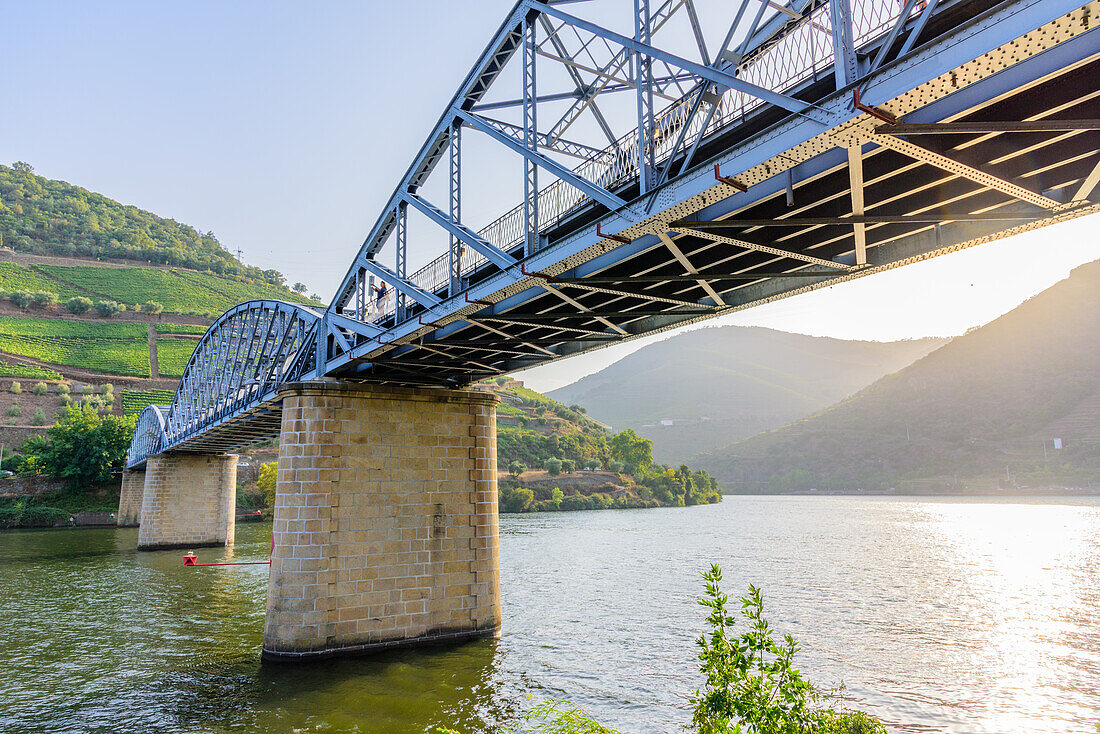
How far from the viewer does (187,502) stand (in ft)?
161

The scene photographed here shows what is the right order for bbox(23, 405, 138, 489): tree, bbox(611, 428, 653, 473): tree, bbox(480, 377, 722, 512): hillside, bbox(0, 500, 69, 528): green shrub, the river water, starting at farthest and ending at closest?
bbox(611, 428, 653, 473): tree → bbox(480, 377, 722, 512): hillside → bbox(23, 405, 138, 489): tree → bbox(0, 500, 69, 528): green shrub → the river water

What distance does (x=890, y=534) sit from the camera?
55000 millimetres

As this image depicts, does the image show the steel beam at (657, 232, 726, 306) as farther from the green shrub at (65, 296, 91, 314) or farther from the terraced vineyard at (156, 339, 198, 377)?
the green shrub at (65, 296, 91, 314)

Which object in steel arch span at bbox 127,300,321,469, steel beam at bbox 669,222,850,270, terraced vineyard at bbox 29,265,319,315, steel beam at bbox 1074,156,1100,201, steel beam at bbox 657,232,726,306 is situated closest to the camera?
steel beam at bbox 1074,156,1100,201

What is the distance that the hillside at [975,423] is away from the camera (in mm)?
118312

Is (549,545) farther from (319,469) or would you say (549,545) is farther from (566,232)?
(566,232)

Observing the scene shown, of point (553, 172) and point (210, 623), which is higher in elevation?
point (553, 172)

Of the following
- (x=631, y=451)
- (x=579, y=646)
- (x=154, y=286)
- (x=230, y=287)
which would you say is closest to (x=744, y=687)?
(x=579, y=646)

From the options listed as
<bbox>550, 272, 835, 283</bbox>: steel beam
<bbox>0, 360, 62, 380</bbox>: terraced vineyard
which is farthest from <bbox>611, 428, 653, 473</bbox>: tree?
<bbox>550, 272, 835, 283</bbox>: steel beam

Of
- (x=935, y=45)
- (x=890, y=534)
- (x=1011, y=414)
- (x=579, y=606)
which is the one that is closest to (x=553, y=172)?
(x=935, y=45)

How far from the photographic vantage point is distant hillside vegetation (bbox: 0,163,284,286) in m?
148

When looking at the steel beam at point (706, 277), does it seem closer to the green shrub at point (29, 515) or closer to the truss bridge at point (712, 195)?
the truss bridge at point (712, 195)

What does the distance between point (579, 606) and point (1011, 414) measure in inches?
5497

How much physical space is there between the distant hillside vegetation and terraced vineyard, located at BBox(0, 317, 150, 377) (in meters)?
43.7
